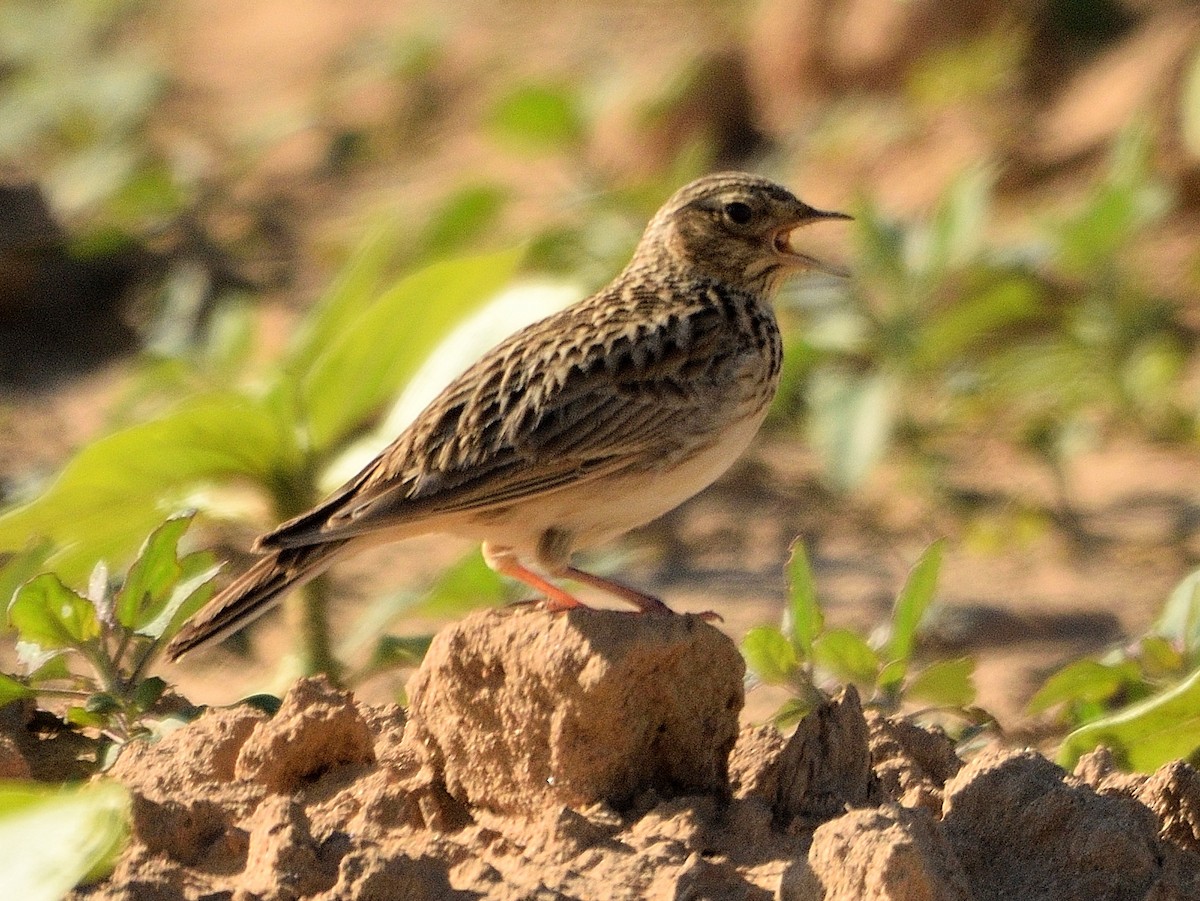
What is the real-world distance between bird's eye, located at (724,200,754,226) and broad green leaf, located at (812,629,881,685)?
1327mm

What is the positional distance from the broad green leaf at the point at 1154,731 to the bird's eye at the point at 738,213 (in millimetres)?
1746

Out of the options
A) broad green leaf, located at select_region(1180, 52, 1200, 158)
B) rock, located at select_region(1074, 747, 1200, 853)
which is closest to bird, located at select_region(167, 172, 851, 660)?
rock, located at select_region(1074, 747, 1200, 853)

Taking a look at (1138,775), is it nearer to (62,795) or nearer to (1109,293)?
(62,795)

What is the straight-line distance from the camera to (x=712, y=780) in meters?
3.66

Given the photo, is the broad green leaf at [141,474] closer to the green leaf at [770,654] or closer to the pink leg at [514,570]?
the pink leg at [514,570]

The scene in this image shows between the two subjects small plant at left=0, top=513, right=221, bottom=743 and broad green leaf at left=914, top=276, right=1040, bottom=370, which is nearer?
small plant at left=0, top=513, right=221, bottom=743

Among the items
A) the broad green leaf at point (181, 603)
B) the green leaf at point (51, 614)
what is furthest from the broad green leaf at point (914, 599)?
the green leaf at point (51, 614)

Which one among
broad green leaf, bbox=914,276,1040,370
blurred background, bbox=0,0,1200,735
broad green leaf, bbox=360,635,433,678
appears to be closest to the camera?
A: broad green leaf, bbox=360,635,433,678

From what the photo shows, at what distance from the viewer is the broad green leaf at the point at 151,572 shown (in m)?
4.07

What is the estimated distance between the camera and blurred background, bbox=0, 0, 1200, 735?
5863 millimetres

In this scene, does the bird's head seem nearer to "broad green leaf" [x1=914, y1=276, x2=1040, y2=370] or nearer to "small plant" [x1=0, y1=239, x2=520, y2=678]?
"small plant" [x1=0, y1=239, x2=520, y2=678]

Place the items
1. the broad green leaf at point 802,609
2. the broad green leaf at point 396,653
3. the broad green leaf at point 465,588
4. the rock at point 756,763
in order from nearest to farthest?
the rock at point 756,763 < the broad green leaf at point 802,609 < the broad green leaf at point 396,653 < the broad green leaf at point 465,588

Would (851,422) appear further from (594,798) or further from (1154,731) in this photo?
(594,798)

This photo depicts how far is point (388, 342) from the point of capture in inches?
229
